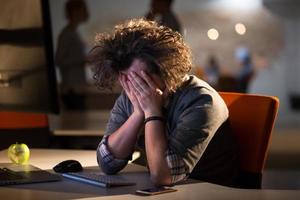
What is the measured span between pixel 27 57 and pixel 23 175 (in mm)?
355

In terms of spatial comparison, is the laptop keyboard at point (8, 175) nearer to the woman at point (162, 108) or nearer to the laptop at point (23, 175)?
the laptop at point (23, 175)

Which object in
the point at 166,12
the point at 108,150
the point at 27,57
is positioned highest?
the point at 166,12

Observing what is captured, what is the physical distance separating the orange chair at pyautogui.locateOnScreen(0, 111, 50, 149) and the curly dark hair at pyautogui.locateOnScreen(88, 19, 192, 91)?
1149mm

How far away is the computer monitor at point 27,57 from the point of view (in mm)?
1721

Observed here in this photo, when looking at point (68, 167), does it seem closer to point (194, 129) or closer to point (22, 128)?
point (194, 129)

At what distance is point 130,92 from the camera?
1777mm

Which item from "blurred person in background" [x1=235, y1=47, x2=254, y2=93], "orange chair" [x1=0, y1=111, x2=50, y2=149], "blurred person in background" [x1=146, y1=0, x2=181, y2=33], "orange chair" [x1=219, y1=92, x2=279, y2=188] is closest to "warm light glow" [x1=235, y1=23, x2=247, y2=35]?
"blurred person in background" [x1=235, y1=47, x2=254, y2=93]

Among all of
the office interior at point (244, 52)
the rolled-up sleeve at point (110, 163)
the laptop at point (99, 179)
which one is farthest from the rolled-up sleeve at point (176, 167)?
the office interior at point (244, 52)

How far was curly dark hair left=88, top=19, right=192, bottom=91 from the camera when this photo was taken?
170 cm

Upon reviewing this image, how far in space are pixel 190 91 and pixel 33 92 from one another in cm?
47

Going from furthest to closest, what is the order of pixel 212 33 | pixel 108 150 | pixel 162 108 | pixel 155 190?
pixel 212 33 → pixel 108 150 → pixel 162 108 → pixel 155 190

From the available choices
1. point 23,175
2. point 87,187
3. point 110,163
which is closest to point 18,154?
point 23,175

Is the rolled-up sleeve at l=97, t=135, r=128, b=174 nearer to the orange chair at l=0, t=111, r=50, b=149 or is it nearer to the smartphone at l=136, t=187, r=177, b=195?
the smartphone at l=136, t=187, r=177, b=195

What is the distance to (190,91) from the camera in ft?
5.81
